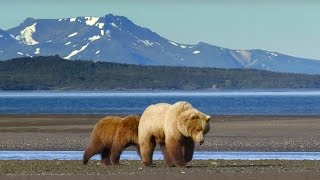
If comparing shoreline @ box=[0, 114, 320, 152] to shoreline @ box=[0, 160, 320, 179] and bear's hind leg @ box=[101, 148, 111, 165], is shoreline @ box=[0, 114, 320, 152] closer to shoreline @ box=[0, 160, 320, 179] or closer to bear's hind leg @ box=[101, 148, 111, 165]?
shoreline @ box=[0, 160, 320, 179]

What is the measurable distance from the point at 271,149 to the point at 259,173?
14.2 m

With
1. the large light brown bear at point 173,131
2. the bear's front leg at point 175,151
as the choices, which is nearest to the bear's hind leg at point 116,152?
the large light brown bear at point 173,131

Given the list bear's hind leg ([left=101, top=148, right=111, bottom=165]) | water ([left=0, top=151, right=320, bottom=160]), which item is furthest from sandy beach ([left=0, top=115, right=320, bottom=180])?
water ([left=0, top=151, right=320, bottom=160])

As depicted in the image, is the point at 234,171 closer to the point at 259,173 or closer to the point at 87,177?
the point at 259,173

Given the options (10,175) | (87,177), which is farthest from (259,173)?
(10,175)

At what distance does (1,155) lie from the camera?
34750 millimetres

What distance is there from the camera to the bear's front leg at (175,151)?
2656 centimetres

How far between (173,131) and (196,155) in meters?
8.65

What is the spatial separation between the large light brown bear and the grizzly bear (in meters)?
0.63

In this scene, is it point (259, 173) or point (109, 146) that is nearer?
point (259, 173)

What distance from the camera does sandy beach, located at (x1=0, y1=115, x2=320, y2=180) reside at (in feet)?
81.6

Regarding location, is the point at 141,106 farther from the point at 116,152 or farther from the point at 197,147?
the point at 116,152

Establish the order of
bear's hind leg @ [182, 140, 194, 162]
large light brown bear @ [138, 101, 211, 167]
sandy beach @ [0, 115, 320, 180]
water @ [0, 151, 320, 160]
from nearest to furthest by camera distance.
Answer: sandy beach @ [0, 115, 320, 180] < large light brown bear @ [138, 101, 211, 167] < bear's hind leg @ [182, 140, 194, 162] < water @ [0, 151, 320, 160]

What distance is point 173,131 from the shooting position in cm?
2650
